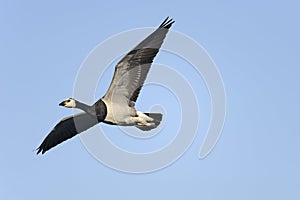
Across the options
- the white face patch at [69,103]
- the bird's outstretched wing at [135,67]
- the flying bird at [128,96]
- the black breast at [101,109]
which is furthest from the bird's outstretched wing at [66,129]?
the bird's outstretched wing at [135,67]

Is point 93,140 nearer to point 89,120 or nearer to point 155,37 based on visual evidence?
point 89,120

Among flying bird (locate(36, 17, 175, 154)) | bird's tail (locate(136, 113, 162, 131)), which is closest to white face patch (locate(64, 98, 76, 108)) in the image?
flying bird (locate(36, 17, 175, 154))

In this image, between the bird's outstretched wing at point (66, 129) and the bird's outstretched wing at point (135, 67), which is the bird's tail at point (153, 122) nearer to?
the bird's outstretched wing at point (135, 67)

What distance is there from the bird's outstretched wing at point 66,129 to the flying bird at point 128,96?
0.04 m

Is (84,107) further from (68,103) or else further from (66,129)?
(66,129)

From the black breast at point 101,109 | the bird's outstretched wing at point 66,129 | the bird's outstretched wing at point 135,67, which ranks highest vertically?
the bird's outstretched wing at point 135,67

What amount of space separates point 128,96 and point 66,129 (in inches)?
128

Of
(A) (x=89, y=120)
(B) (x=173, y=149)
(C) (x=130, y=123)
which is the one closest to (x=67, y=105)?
(A) (x=89, y=120)

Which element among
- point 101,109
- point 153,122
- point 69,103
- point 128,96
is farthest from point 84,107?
point 153,122

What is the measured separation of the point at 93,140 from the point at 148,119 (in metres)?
2.20

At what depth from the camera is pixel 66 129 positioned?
23.0 metres

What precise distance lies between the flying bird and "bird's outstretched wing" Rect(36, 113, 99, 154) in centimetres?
4

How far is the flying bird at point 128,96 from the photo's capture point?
19.9 m

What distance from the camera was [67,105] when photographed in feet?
72.4
